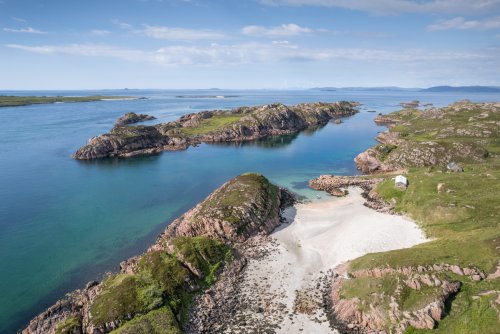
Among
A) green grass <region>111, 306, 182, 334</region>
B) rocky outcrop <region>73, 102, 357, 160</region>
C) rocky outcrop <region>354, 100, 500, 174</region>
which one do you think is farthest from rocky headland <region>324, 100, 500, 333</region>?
rocky outcrop <region>73, 102, 357, 160</region>

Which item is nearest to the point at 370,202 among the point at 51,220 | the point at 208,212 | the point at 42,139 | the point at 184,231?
the point at 208,212

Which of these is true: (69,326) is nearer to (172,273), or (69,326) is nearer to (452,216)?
(172,273)

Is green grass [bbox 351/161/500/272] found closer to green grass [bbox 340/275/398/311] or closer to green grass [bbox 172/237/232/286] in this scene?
green grass [bbox 340/275/398/311]

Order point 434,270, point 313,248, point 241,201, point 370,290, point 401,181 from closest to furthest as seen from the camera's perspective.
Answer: point 434,270 → point 370,290 → point 313,248 → point 241,201 → point 401,181

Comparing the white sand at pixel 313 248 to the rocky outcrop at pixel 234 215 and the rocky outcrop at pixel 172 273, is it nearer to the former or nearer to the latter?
the rocky outcrop at pixel 234 215

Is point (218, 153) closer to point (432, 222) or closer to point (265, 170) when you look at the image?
point (265, 170)

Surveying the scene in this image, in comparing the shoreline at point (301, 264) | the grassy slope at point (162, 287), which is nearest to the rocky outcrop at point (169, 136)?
the shoreline at point (301, 264)

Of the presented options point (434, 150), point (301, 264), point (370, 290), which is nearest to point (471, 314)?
point (370, 290)
